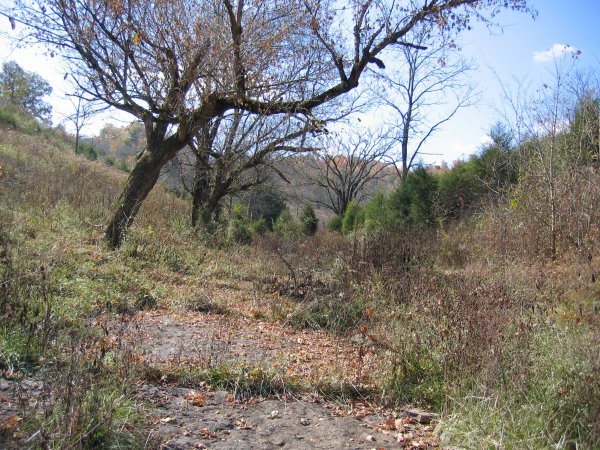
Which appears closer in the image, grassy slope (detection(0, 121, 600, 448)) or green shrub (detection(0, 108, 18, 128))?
grassy slope (detection(0, 121, 600, 448))

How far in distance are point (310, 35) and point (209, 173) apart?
30.4ft

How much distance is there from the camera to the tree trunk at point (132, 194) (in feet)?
36.2

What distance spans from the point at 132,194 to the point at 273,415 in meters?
8.13

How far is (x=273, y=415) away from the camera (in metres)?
4.11

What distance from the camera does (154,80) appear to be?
37.0 feet

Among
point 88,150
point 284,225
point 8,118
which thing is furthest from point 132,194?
point 88,150

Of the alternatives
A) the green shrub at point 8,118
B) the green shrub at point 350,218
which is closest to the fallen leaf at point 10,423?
the green shrub at point 350,218

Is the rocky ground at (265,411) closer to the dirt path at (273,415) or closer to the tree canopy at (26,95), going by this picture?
the dirt path at (273,415)

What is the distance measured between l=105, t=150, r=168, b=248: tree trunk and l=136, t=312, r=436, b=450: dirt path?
5.66 meters

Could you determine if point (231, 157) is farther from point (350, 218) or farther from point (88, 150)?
point (88, 150)

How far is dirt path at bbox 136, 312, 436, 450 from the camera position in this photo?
3.66m

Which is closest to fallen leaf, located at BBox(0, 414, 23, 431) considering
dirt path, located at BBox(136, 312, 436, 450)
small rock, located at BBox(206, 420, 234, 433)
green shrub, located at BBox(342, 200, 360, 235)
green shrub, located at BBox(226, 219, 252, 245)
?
dirt path, located at BBox(136, 312, 436, 450)

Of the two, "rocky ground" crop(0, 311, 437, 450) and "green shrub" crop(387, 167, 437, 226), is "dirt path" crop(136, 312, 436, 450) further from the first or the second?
"green shrub" crop(387, 167, 437, 226)

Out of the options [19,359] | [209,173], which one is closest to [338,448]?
[19,359]
